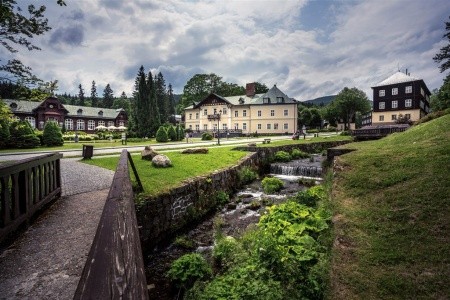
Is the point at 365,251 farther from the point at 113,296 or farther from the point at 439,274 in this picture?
the point at 113,296

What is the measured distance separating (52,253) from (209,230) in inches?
210

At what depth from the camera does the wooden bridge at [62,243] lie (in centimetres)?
106

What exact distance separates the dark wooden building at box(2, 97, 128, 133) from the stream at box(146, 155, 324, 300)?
50.5 meters

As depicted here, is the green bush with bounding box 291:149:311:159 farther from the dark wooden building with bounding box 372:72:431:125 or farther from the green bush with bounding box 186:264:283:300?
the dark wooden building with bounding box 372:72:431:125

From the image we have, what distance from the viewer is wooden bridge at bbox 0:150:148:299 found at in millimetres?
1062

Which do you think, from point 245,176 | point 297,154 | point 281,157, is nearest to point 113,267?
point 245,176

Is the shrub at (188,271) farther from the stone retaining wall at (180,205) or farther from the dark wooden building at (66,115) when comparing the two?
the dark wooden building at (66,115)

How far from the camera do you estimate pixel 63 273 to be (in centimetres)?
338

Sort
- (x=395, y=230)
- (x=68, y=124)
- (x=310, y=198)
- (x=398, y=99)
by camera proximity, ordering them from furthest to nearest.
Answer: (x=68, y=124), (x=398, y=99), (x=310, y=198), (x=395, y=230)

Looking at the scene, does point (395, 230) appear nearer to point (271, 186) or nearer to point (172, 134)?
point (271, 186)

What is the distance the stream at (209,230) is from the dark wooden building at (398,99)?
148 feet

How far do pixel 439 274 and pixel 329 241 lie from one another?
6.53 ft

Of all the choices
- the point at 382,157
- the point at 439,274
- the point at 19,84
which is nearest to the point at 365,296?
the point at 439,274

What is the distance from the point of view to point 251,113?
57688 mm
